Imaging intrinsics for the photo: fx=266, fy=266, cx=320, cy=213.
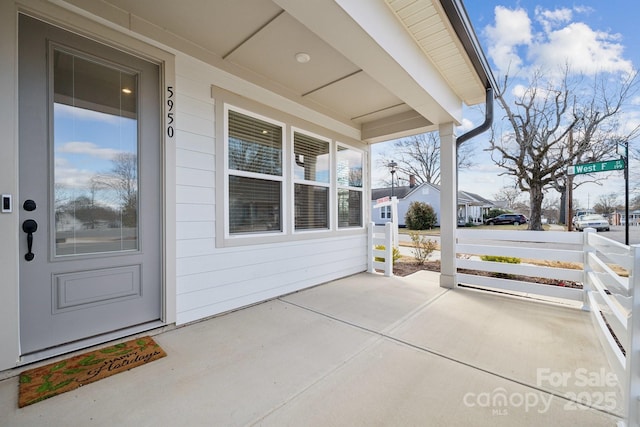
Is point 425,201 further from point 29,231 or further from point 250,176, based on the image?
point 29,231

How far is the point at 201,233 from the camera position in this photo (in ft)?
9.23

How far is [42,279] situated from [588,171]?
6687 millimetres

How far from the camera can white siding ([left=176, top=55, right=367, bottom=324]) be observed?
2672 mm

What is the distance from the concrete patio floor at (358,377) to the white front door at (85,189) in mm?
478

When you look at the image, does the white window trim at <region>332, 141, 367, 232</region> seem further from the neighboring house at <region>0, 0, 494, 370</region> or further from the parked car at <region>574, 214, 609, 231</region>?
the parked car at <region>574, 214, 609, 231</region>

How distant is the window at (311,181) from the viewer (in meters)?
3.99

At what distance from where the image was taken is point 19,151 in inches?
75.1

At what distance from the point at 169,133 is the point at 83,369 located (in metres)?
2.02

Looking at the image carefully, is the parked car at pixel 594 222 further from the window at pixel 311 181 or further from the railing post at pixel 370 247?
the window at pixel 311 181

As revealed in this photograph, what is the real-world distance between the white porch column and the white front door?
3824 millimetres

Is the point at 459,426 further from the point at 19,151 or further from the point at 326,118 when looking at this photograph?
the point at 326,118

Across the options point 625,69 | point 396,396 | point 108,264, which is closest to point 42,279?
point 108,264

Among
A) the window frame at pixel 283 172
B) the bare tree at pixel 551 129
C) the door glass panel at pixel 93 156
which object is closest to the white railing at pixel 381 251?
the window frame at pixel 283 172

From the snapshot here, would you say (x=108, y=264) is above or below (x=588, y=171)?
below
